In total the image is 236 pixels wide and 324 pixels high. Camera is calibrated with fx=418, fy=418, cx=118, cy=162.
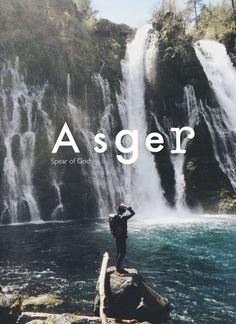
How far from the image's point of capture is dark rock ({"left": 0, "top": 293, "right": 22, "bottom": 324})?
11.5 metres

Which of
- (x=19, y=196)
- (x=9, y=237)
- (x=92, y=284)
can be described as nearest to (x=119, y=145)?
(x=19, y=196)

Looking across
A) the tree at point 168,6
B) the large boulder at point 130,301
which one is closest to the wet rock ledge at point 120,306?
the large boulder at point 130,301

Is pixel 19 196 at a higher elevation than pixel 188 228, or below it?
higher

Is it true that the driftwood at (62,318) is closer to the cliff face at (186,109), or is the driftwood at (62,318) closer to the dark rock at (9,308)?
the dark rock at (9,308)

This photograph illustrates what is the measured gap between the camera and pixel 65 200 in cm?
3453

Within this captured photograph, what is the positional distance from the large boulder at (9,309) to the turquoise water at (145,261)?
1536 millimetres

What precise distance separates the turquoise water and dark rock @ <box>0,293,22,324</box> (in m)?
1.54

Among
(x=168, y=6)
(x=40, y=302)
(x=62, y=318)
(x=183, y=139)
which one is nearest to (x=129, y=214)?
(x=62, y=318)

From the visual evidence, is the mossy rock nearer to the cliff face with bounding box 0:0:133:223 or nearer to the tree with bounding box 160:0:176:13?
the cliff face with bounding box 0:0:133:223

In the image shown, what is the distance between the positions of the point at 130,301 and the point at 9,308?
11.1 ft

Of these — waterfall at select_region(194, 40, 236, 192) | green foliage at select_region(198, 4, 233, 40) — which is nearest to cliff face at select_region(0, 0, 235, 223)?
waterfall at select_region(194, 40, 236, 192)

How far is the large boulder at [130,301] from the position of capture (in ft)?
38.0

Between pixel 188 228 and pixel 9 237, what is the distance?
11.5 meters

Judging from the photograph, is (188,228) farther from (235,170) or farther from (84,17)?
(84,17)
